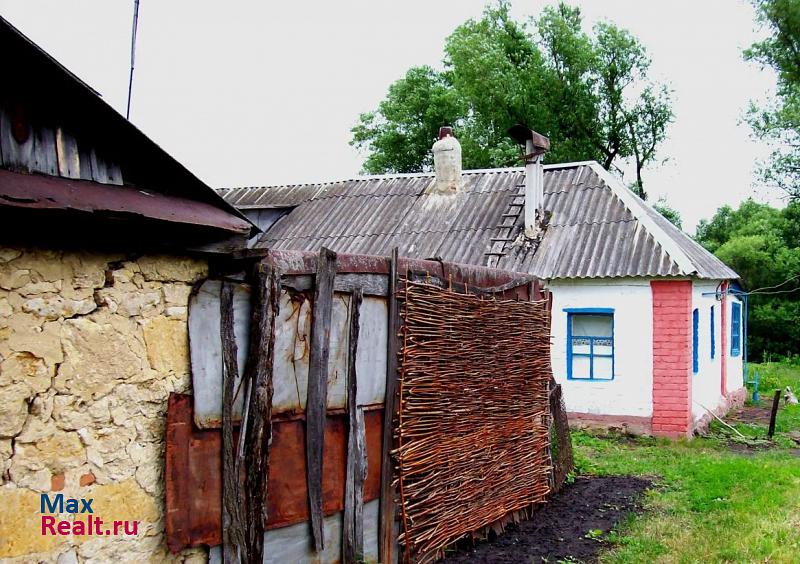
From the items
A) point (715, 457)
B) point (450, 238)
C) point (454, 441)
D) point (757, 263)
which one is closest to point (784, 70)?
point (757, 263)

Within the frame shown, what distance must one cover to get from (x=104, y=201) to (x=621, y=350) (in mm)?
10490

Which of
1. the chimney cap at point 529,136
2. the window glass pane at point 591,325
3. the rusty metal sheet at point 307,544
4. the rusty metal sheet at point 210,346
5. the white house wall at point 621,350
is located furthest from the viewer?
the chimney cap at point 529,136

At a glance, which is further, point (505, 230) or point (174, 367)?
point (505, 230)

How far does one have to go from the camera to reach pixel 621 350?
12.6 m

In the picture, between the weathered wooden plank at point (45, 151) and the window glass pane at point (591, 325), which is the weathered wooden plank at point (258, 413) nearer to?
the weathered wooden plank at point (45, 151)

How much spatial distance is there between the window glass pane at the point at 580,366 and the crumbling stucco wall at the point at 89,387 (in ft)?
32.3

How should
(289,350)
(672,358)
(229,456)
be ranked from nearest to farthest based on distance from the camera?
(229,456) < (289,350) < (672,358)

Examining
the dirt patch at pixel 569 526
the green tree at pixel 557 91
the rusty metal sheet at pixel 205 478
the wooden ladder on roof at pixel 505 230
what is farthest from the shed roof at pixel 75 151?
the green tree at pixel 557 91

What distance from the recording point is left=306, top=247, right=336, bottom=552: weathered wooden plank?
4.64 metres

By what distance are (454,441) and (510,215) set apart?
9.41 meters

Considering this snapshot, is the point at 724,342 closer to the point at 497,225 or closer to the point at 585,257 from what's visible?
the point at 585,257

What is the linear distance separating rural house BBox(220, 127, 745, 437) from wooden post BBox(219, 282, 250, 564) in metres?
9.26

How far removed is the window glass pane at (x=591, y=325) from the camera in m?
12.9

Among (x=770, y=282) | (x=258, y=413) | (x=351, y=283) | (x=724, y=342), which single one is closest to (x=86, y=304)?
(x=258, y=413)
